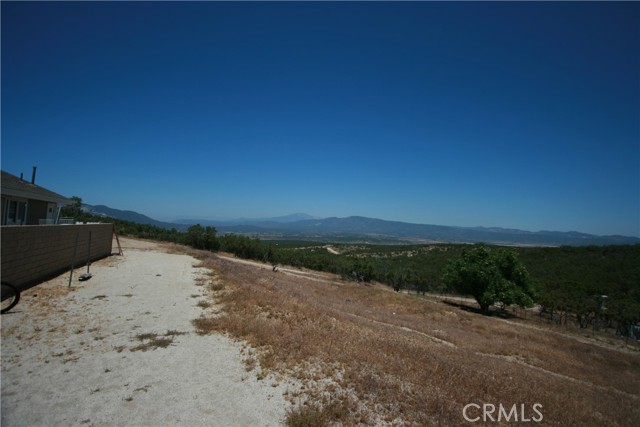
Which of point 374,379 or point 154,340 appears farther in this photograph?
point 154,340

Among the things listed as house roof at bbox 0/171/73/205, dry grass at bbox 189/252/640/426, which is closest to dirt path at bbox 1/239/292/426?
dry grass at bbox 189/252/640/426

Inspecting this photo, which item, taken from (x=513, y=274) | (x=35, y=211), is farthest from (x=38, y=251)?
(x=513, y=274)

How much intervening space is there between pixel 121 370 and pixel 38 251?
11622mm

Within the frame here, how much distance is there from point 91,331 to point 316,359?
7.72 meters

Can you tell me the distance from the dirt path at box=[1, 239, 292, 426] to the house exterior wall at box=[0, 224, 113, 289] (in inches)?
47.5

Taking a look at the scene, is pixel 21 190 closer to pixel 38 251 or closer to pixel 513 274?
pixel 38 251

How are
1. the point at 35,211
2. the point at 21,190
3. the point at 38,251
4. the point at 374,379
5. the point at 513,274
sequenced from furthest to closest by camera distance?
the point at 513,274 < the point at 35,211 < the point at 21,190 < the point at 38,251 < the point at 374,379

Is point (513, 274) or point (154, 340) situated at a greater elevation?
point (154, 340)

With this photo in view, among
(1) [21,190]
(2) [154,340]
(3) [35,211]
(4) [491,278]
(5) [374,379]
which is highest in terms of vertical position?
(1) [21,190]

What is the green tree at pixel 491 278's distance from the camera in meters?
42.2

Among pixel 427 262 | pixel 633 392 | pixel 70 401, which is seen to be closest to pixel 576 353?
pixel 633 392

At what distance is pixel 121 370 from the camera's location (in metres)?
8.03

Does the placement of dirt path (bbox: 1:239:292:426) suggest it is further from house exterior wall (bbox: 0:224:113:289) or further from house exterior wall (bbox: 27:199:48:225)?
house exterior wall (bbox: 27:199:48:225)

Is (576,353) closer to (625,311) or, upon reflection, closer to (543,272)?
(625,311)
